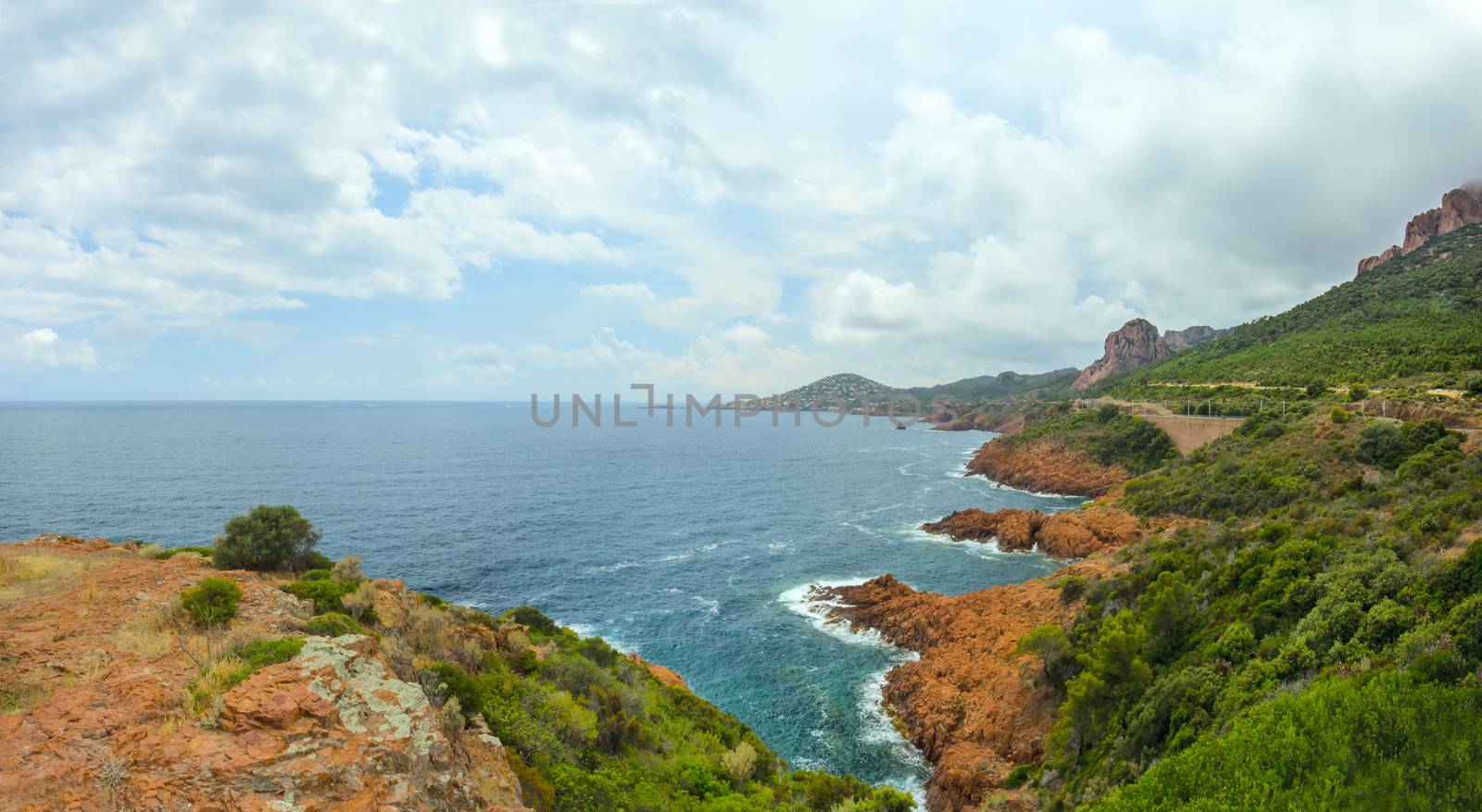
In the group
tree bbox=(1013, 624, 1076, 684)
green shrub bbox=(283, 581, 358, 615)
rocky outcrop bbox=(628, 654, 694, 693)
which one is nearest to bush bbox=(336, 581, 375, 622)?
green shrub bbox=(283, 581, 358, 615)

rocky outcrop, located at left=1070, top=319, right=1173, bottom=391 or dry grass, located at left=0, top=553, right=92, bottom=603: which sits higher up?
rocky outcrop, located at left=1070, top=319, right=1173, bottom=391

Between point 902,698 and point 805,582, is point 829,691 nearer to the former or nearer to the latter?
point 902,698

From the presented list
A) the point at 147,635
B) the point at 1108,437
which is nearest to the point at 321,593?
the point at 147,635

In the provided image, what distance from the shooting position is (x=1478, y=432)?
29781 mm

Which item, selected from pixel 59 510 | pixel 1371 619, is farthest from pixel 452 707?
pixel 59 510

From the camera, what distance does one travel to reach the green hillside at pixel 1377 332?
1987 inches

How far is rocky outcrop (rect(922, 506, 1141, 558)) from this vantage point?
42156 millimetres

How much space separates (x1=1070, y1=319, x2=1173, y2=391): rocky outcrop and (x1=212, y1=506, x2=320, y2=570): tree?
181 meters

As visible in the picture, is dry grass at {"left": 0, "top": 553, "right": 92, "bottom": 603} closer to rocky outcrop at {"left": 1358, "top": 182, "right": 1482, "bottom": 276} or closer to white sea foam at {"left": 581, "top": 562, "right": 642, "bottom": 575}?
white sea foam at {"left": 581, "top": 562, "right": 642, "bottom": 575}

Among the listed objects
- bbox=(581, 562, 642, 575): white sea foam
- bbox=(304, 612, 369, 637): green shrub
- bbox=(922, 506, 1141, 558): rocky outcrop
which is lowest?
bbox=(581, 562, 642, 575): white sea foam

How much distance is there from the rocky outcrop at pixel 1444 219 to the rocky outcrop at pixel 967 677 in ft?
371

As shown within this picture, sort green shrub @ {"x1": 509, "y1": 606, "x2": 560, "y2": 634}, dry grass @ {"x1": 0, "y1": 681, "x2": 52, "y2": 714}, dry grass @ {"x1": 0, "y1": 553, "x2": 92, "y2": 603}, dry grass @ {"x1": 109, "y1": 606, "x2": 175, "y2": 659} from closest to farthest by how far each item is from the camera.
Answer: dry grass @ {"x1": 0, "y1": 681, "x2": 52, "y2": 714}, dry grass @ {"x1": 109, "y1": 606, "x2": 175, "y2": 659}, dry grass @ {"x1": 0, "y1": 553, "x2": 92, "y2": 603}, green shrub @ {"x1": 509, "y1": 606, "x2": 560, "y2": 634}

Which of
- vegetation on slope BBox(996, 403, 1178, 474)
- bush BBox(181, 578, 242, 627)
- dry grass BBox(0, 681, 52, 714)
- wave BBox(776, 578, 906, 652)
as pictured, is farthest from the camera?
vegetation on slope BBox(996, 403, 1178, 474)

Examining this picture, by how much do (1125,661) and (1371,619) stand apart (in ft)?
22.2
